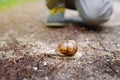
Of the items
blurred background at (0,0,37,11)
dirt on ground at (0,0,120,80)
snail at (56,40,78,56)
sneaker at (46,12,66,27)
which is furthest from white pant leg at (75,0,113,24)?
blurred background at (0,0,37,11)

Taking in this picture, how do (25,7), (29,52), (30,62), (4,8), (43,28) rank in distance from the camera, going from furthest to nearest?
(25,7)
(4,8)
(43,28)
(29,52)
(30,62)

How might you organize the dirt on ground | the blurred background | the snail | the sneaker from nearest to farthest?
1. the dirt on ground
2. the snail
3. the sneaker
4. the blurred background

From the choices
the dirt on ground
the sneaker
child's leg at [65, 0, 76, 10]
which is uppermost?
child's leg at [65, 0, 76, 10]

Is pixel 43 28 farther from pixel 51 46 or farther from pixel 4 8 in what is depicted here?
pixel 4 8

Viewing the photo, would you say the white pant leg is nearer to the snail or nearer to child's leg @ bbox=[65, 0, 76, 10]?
child's leg @ bbox=[65, 0, 76, 10]

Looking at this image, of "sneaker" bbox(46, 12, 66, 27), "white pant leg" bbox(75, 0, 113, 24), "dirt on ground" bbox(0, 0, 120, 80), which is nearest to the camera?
"dirt on ground" bbox(0, 0, 120, 80)

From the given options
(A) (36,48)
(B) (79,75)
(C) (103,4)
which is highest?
(C) (103,4)

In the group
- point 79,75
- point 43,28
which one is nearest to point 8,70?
point 79,75
